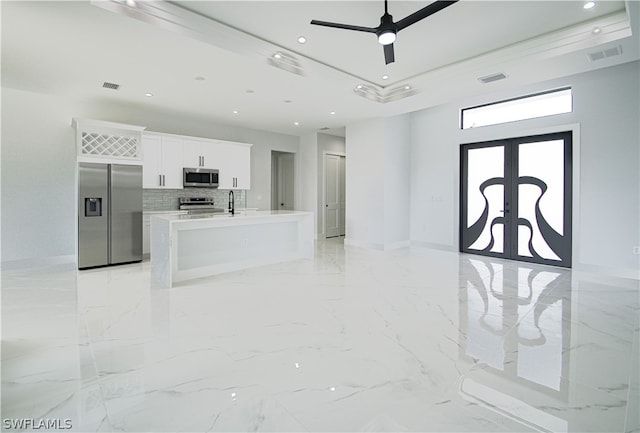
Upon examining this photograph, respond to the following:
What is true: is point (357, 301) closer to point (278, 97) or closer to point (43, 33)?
point (278, 97)

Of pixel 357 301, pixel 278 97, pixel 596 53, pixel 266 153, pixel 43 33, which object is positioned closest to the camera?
pixel 43 33

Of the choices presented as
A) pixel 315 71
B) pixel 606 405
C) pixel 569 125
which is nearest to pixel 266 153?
pixel 315 71

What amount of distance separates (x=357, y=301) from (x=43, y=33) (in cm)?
427

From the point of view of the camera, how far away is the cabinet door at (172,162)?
622 cm

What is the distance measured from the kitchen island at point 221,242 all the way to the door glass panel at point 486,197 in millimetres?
3303

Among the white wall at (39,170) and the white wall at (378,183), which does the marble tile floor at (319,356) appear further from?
the white wall at (378,183)

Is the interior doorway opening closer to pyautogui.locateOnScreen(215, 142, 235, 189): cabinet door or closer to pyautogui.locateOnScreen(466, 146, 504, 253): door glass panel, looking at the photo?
pyautogui.locateOnScreen(215, 142, 235, 189): cabinet door

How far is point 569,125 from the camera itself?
5152 millimetres

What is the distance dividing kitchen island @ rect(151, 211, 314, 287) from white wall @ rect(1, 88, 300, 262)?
2.24m

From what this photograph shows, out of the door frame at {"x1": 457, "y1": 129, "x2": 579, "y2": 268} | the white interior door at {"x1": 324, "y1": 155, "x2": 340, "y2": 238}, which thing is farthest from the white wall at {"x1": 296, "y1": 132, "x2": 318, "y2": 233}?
the door frame at {"x1": 457, "y1": 129, "x2": 579, "y2": 268}

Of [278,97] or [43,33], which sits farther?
[278,97]

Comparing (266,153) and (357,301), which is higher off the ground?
(266,153)
